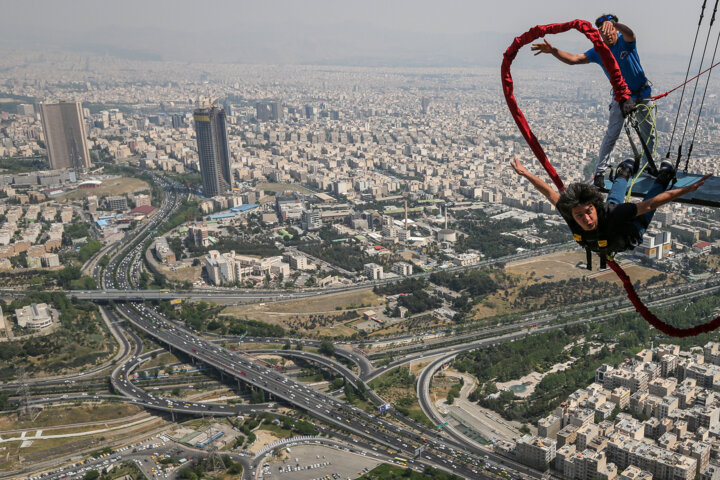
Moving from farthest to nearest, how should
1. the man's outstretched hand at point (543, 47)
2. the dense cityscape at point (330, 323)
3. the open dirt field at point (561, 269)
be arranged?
1. the open dirt field at point (561, 269)
2. the dense cityscape at point (330, 323)
3. the man's outstretched hand at point (543, 47)

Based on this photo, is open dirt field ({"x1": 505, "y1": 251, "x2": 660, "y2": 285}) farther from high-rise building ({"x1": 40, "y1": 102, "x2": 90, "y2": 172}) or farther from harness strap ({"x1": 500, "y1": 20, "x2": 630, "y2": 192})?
high-rise building ({"x1": 40, "y1": 102, "x2": 90, "y2": 172})

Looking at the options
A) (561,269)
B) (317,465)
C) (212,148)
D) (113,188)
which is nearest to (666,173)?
(317,465)

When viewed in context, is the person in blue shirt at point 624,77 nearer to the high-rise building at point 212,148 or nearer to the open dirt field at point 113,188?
the high-rise building at point 212,148

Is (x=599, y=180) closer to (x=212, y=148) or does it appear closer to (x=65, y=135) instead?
(x=212, y=148)

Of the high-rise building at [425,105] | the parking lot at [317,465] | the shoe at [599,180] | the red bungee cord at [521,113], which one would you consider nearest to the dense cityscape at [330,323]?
the parking lot at [317,465]

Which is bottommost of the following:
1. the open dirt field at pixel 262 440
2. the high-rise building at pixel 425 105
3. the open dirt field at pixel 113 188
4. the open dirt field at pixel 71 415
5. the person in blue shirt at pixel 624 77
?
the open dirt field at pixel 262 440

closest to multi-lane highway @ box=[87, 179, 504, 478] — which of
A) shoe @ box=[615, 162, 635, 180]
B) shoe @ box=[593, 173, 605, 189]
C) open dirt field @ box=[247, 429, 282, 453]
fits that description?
open dirt field @ box=[247, 429, 282, 453]
